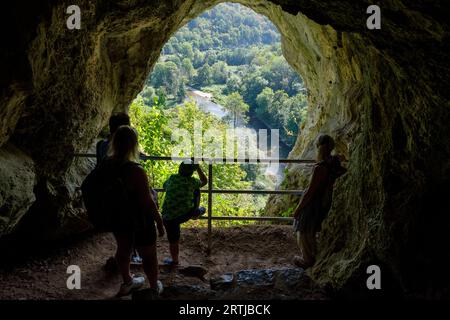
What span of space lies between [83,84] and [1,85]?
6.06 feet

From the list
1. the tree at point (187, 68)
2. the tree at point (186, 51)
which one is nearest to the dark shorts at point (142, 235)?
the tree at point (187, 68)

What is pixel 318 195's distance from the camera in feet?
13.0

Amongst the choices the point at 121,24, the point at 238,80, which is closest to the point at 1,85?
the point at 121,24

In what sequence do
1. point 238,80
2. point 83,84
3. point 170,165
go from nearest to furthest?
point 83,84, point 170,165, point 238,80

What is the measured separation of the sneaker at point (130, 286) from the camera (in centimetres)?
347

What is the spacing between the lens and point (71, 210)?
16.7ft

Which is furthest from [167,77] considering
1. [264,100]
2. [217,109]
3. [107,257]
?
[107,257]

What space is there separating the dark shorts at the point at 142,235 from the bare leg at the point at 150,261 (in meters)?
0.05

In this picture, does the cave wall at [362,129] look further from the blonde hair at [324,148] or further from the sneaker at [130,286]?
the sneaker at [130,286]

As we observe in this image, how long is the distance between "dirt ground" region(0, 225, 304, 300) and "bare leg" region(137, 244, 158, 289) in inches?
21.1

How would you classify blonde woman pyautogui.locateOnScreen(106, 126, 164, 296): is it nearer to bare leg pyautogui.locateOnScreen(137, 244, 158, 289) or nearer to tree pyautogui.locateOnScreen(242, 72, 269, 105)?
bare leg pyautogui.locateOnScreen(137, 244, 158, 289)

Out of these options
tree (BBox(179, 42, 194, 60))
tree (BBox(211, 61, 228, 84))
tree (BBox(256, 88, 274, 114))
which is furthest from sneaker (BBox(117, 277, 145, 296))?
tree (BBox(179, 42, 194, 60))

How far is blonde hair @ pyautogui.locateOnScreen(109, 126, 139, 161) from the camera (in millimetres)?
3129
